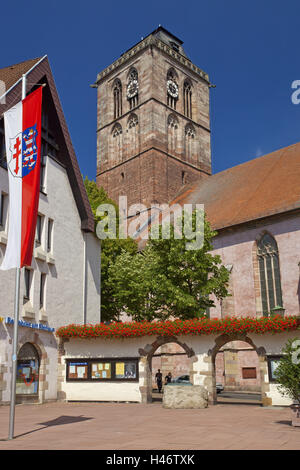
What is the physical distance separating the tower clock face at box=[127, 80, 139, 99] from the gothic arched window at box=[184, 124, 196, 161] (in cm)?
714

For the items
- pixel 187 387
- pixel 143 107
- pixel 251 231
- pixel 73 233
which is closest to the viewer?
pixel 187 387

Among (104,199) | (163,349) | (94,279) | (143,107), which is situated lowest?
(163,349)

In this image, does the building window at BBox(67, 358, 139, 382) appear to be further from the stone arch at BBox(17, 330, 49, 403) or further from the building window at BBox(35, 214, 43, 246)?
the building window at BBox(35, 214, 43, 246)

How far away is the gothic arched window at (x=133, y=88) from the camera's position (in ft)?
186

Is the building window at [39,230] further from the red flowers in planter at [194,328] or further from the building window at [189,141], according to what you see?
the building window at [189,141]

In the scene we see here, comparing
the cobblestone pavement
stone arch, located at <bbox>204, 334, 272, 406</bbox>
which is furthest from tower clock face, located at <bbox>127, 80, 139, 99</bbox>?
the cobblestone pavement

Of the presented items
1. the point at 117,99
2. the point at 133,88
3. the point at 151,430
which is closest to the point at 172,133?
the point at 133,88

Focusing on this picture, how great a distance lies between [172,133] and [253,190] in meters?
19.4

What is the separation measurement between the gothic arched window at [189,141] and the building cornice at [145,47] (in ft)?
26.2
